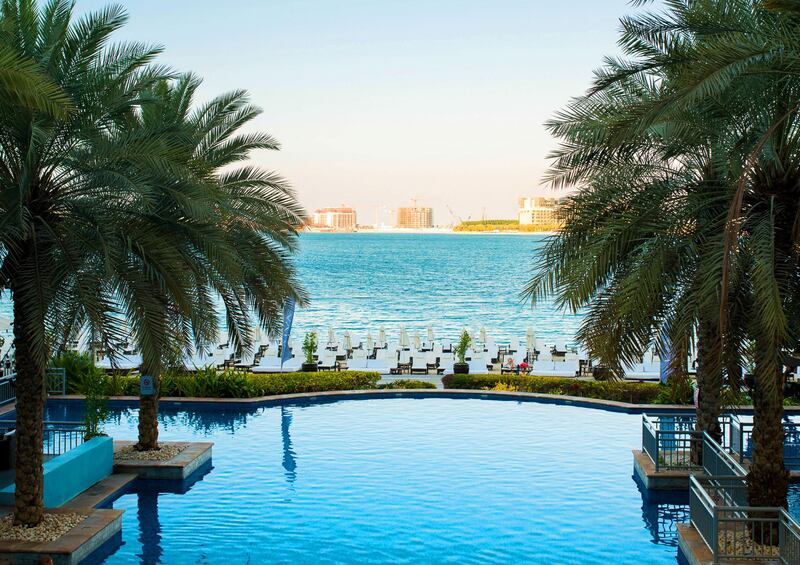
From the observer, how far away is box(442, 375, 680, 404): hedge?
24.9 m

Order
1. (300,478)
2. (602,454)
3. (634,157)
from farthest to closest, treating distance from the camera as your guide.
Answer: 1. (602,454)
2. (300,478)
3. (634,157)

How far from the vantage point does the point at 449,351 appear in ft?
118

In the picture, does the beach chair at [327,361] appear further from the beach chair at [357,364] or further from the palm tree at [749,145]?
the palm tree at [749,145]

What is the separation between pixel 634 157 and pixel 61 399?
17736 millimetres

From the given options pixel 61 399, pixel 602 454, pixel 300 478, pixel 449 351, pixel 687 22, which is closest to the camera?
pixel 687 22

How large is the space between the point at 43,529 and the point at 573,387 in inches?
654

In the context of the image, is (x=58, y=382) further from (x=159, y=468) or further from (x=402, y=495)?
(x=402, y=495)

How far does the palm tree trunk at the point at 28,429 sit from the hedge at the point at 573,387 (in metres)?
16.0

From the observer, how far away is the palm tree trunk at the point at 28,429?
41.6 ft

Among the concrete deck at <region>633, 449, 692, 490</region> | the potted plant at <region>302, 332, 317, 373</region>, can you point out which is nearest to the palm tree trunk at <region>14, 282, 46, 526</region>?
the concrete deck at <region>633, 449, 692, 490</region>

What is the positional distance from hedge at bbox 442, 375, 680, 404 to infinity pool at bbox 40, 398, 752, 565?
1363 millimetres

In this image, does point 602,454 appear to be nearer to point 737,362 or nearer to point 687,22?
point 737,362

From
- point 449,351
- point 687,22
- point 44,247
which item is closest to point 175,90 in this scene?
point 44,247

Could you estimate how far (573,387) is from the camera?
26.4 metres
